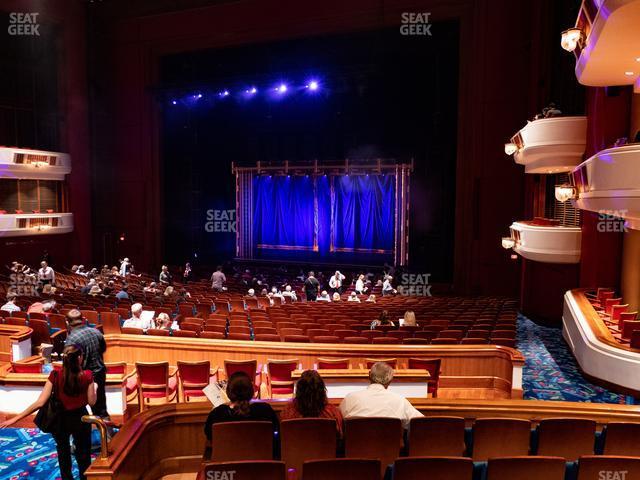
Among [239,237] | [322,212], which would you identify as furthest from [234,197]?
[322,212]

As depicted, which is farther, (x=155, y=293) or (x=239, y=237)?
(x=239, y=237)

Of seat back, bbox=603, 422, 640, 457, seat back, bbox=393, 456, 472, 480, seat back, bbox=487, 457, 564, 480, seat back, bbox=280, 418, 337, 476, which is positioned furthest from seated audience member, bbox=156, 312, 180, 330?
seat back, bbox=603, 422, 640, 457

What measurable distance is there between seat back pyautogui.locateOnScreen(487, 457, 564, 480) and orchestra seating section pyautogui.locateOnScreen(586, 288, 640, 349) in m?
3.85

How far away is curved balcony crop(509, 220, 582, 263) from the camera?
34.6ft

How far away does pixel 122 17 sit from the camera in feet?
61.7

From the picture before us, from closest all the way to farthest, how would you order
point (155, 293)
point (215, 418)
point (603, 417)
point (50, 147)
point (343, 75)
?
point (215, 418) → point (603, 417) → point (155, 293) → point (343, 75) → point (50, 147)

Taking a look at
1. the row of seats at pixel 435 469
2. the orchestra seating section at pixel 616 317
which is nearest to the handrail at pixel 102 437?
the row of seats at pixel 435 469

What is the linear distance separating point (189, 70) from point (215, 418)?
1745cm

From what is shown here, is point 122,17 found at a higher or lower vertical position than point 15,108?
higher

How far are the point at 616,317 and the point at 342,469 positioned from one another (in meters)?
6.99

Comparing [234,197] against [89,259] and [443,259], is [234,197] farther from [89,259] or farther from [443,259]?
[443,259]

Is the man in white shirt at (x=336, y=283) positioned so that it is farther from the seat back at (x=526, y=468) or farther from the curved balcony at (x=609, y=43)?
the seat back at (x=526, y=468)

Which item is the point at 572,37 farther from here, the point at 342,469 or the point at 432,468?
the point at 342,469

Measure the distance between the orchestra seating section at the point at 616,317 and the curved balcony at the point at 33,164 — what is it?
16182 mm
